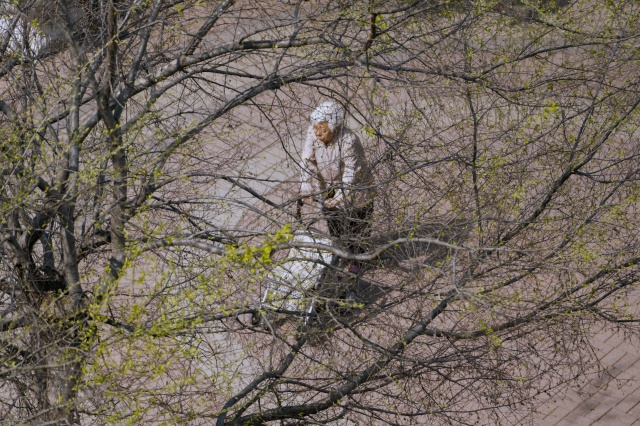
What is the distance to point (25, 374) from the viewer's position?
4.42 metres

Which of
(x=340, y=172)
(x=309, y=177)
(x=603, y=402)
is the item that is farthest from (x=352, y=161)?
(x=603, y=402)

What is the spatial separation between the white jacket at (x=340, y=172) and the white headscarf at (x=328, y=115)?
0.25 feet

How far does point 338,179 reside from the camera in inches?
217

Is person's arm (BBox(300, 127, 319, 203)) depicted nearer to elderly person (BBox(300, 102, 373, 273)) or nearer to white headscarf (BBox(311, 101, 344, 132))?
elderly person (BBox(300, 102, 373, 273))

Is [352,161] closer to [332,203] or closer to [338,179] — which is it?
[338,179]

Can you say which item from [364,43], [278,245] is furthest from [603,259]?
[278,245]

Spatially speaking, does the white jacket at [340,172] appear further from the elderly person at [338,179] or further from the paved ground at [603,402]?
the paved ground at [603,402]

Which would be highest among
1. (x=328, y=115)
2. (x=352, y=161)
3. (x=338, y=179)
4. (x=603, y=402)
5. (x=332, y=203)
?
(x=328, y=115)

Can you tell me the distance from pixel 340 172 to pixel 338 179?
106 mm

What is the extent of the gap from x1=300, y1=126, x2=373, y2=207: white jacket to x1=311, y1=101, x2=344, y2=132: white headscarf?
75 mm

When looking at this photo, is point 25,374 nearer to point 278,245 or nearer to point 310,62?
point 278,245

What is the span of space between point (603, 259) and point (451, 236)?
1.13 metres

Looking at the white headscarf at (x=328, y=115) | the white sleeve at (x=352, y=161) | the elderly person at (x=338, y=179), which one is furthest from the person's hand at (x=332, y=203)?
the white headscarf at (x=328, y=115)

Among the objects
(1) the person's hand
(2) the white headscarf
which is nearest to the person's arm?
(1) the person's hand
